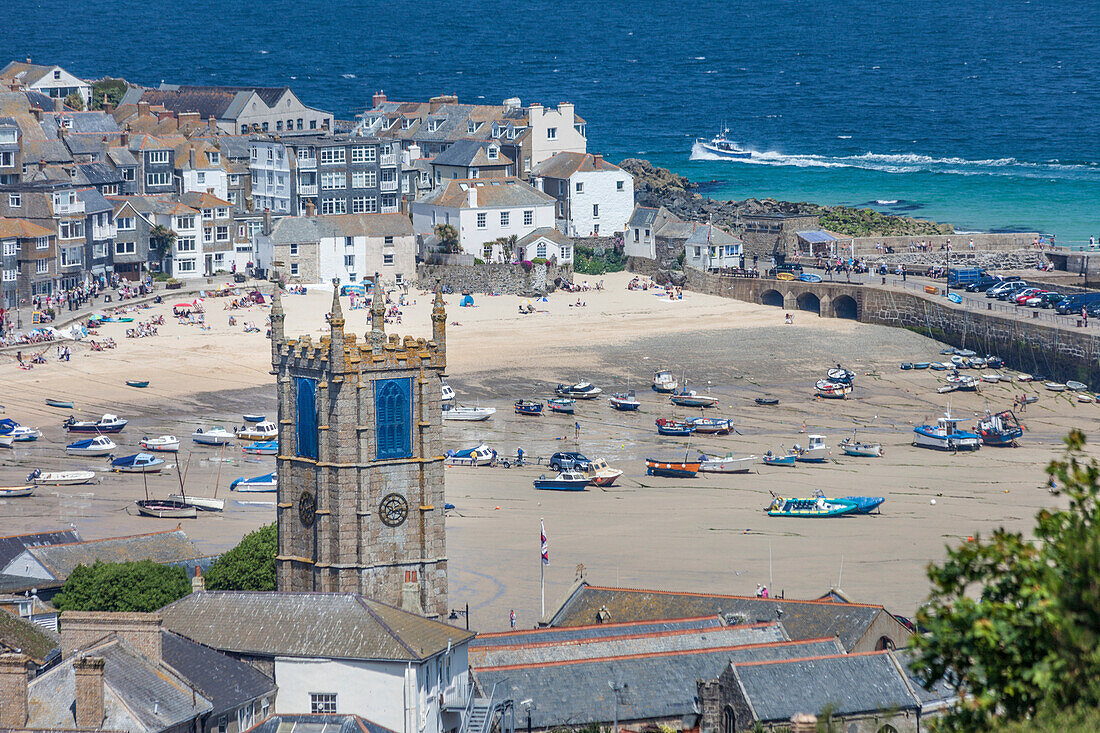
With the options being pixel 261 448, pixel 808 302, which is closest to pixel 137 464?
pixel 261 448

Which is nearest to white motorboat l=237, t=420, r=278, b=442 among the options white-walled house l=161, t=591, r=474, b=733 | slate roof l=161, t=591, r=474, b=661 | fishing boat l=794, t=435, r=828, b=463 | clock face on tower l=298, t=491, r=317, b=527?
fishing boat l=794, t=435, r=828, b=463

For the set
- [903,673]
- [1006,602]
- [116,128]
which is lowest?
[903,673]

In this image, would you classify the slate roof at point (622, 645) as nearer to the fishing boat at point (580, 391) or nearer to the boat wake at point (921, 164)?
the fishing boat at point (580, 391)

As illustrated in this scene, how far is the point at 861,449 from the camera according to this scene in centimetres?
6431

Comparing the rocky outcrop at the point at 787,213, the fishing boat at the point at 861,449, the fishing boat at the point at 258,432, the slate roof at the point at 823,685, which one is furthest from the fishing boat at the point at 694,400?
the slate roof at the point at 823,685

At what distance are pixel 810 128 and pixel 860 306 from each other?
327ft

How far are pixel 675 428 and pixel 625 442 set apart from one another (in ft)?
7.71

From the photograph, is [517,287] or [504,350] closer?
[504,350]

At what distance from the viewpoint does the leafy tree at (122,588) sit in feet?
128

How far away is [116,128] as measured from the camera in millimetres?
120812

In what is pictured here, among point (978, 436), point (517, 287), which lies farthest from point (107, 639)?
point (517, 287)

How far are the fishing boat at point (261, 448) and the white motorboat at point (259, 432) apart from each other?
1.11ft

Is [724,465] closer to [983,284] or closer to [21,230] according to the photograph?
[983,284]

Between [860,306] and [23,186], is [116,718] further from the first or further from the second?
[23,186]
